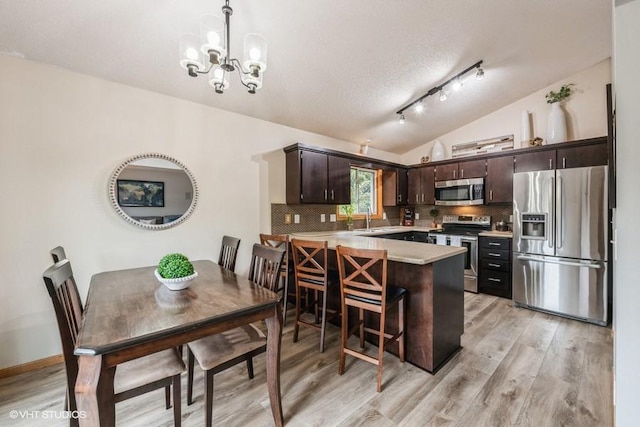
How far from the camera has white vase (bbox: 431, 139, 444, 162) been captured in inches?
186

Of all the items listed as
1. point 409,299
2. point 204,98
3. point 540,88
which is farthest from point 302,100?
point 540,88

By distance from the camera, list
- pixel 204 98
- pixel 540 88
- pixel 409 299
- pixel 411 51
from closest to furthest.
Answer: pixel 409 299 → pixel 411 51 → pixel 204 98 → pixel 540 88

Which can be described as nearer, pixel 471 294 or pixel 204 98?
pixel 204 98

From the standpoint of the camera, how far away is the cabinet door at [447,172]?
4418 mm

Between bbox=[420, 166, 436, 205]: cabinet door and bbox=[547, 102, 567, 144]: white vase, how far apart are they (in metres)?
1.63

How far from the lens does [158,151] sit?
2641 mm

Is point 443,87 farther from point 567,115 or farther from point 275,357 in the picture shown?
point 275,357

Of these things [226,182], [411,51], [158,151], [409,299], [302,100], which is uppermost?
[411,51]

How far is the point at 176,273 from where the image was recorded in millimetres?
1641

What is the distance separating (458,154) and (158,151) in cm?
452

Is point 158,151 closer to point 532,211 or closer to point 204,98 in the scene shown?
point 204,98

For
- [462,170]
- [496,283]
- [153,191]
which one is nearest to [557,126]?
[462,170]

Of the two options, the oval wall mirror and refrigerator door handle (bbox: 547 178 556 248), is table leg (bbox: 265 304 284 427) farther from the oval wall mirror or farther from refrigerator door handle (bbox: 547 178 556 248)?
refrigerator door handle (bbox: 547 178 556 248)

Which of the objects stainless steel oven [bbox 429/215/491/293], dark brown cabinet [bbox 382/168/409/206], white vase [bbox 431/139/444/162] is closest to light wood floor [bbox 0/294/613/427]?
stainless steel oven [bbox 429/215/491/293]
